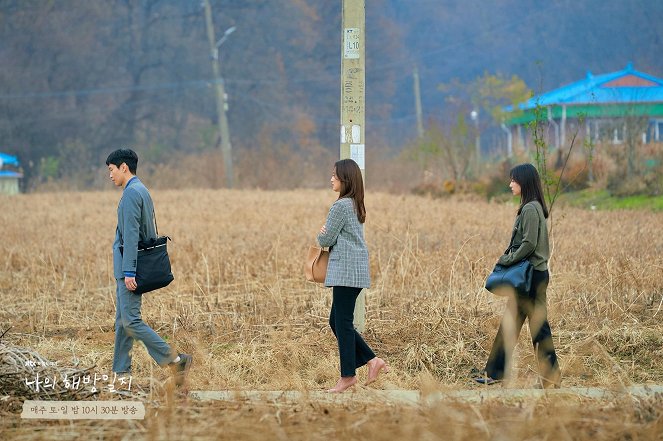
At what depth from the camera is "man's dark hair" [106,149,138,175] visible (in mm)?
7852

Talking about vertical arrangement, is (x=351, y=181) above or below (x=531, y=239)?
above

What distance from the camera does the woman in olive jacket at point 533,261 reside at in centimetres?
766

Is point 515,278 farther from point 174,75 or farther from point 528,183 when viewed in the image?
point 174,75

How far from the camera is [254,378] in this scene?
830 centimetres

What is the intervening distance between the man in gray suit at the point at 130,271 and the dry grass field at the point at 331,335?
226 mm

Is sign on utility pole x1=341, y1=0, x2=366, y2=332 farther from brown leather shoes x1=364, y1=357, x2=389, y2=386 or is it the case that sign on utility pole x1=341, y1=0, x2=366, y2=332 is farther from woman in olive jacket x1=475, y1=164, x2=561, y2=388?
woman in olive jacket x1=475, y1=164, x2=561, y2=388

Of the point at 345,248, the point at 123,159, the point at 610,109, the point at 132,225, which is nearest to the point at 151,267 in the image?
the point at 132,225

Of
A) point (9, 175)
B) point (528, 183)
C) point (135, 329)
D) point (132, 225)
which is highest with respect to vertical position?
point (9, 175)

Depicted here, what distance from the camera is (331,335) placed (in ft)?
31.2

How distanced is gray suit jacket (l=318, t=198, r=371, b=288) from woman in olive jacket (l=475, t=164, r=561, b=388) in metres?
1.06

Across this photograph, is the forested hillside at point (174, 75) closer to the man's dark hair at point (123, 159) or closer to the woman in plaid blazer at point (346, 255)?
→ the man's dark hair at point (123, 159)

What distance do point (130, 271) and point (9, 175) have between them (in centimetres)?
4468

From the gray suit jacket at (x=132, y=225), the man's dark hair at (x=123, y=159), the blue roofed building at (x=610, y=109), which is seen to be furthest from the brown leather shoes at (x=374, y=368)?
the blue roofed building at (x=610, y=109)

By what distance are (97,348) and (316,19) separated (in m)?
57.8
